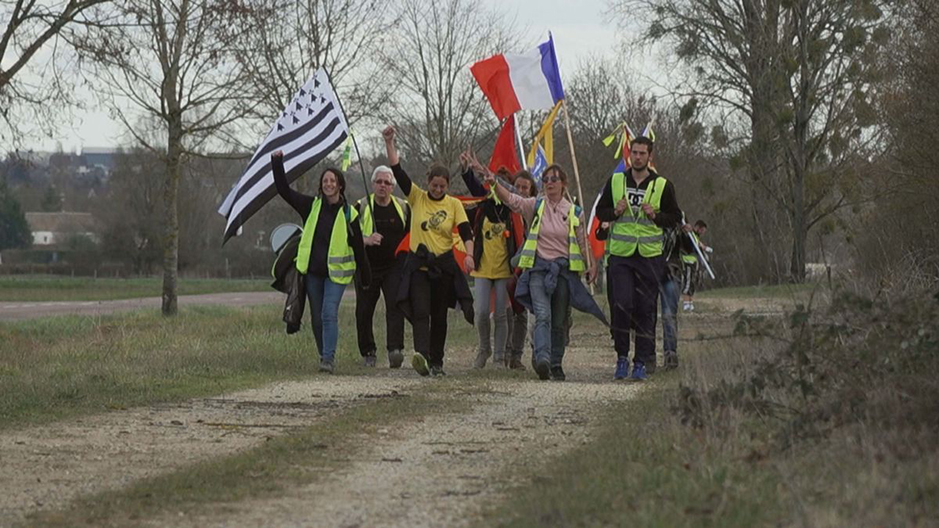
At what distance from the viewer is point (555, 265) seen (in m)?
14.2

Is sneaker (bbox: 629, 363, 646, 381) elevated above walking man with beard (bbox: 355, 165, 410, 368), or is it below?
below

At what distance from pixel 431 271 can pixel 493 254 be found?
26.5 inches

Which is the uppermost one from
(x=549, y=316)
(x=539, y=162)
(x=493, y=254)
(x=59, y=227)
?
(x=59, y=227)

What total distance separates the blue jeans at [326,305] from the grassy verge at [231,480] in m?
4.40

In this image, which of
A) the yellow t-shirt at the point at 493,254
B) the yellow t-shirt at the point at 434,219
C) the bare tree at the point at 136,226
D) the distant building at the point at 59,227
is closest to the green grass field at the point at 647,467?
the yellow t-shirt at the point at 434,219

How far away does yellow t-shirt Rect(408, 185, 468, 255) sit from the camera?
49.7 ft

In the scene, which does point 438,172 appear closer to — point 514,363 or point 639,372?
point 514,363

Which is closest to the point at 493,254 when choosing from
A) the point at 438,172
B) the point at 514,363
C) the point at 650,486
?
the point at 438,172

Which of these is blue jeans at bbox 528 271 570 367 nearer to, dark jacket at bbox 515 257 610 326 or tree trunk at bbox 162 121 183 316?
dark jacket at bbox 515 257 610 326

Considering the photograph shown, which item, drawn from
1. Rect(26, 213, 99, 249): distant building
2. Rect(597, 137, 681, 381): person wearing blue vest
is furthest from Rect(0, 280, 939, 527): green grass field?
Rect(26, 213, 99, 249): distant building

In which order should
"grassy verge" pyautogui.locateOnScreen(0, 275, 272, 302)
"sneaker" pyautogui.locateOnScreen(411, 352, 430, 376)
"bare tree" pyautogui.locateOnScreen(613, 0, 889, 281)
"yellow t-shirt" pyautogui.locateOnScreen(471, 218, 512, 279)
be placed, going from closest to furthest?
1. "sneaker" pyautogui.locateOnScreen(411, 352, 430, 376)
2. "yellow t-shirt" pyautogui.locateOnScreen(471, 218, 512, 279)
3. "bare tree" pyautogui.locateOnScreen(613, 0, 889, 281)
4. "grassy verge" pyautogui.locateOnScreen(0, 275, 272, 302)

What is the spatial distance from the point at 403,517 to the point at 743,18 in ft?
131

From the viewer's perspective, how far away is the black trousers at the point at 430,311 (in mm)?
15156

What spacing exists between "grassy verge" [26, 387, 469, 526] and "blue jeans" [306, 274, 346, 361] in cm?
440
